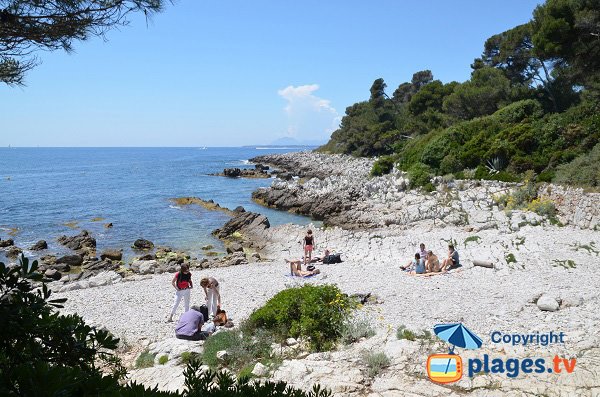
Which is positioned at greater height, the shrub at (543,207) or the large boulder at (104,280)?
the shrub at (543,207)

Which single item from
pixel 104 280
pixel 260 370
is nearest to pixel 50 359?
pixel 260 370

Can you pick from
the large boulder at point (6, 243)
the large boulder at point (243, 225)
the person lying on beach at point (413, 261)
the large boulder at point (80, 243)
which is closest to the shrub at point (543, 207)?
the person lying on beach at point (413, 261)

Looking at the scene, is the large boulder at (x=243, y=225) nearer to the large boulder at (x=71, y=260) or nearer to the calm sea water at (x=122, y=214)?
the calm sea water at (x=122, y=214)

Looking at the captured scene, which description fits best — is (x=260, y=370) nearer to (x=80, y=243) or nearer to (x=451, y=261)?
(x=451, y=261)

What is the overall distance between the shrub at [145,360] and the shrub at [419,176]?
74.9ft

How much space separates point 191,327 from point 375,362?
4.37 m

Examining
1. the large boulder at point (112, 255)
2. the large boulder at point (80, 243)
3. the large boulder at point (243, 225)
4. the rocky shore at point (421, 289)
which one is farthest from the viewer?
the large boulder at point (243, 225)

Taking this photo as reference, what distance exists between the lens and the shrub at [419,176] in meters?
27.8

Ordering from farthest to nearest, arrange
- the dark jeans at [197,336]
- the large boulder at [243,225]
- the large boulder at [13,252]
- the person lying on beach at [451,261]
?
1. the large boulder at [243,225]
2. the large boulder at [13,252]
3. the person lying on beach at [451,261]
4. the dark jeans at [197,336]

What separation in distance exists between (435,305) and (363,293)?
80.0 inches

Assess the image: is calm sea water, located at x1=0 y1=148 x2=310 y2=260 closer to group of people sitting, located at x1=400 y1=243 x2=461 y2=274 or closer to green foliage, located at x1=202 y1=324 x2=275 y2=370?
group of people sitting, located at x1=400 y1=243 x2=461 y2=274

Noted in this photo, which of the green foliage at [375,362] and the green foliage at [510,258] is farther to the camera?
the green foliage at [510,258]
